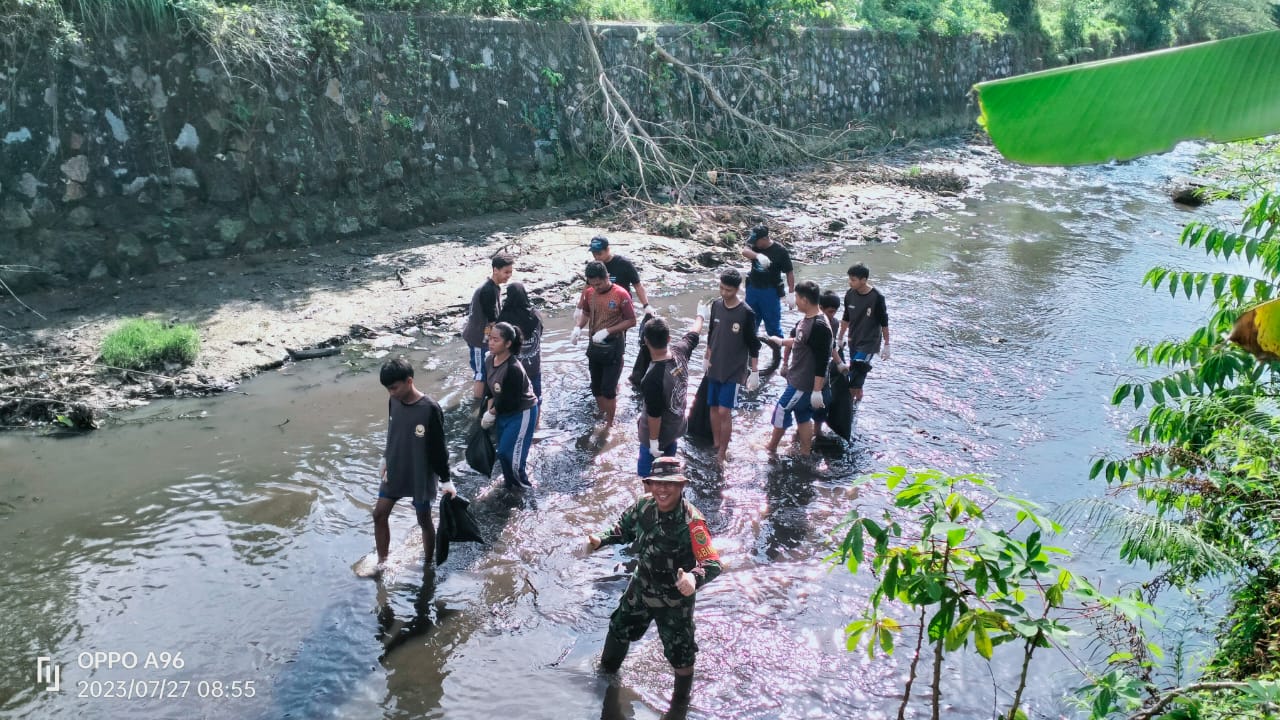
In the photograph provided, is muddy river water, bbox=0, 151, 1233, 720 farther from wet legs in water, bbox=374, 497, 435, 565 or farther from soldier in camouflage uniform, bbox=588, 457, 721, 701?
soldier in camouflage uniform, bbox=588, 457, 721, 701

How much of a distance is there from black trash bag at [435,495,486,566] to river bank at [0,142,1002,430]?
13.6 ft

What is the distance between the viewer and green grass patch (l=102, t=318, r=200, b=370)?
8.76 meters

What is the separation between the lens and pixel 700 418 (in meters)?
8.37

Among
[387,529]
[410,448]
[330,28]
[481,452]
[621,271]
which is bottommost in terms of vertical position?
[387,529]

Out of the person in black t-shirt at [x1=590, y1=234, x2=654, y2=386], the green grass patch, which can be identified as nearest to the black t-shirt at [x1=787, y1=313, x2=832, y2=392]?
the person in black t-shirt at [x1=590, y1=234, x2=654, y2=386]

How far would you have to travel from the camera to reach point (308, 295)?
10766mm

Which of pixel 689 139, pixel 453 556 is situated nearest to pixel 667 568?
pixel 453 556

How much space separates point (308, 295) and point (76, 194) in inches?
116

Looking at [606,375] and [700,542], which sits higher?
[700,542]

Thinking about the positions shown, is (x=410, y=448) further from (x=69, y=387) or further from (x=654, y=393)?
(x=69, y=387)

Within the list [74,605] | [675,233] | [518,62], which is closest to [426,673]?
[74,605]

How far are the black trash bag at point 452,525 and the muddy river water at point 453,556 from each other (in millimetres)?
365

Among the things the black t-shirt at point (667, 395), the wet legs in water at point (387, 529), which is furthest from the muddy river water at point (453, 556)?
the black t-shirt at point (667, 395)

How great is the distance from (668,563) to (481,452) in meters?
2.56
